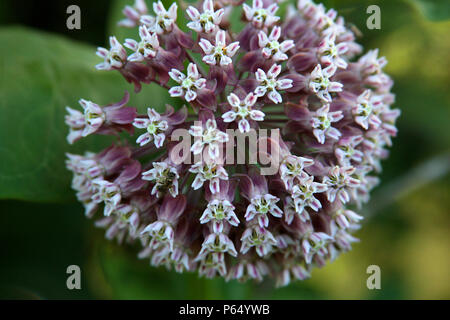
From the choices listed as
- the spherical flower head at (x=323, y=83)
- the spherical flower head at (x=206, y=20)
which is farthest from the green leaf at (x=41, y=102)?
the spherical flower head at (x=323, y=83)

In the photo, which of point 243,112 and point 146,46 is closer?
point 243,112

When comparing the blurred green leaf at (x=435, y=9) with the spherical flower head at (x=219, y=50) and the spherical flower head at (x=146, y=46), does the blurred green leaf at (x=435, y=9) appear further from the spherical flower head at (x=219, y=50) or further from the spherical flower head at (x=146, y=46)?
the spherical flower head at (x=146, y=46)

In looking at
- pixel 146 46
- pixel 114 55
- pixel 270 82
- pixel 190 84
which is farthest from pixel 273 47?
pixel 114 55

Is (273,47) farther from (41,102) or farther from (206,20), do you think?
(41,102)

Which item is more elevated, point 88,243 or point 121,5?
point 121,5

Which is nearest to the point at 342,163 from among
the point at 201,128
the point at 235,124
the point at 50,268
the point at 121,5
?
the point at 235,124

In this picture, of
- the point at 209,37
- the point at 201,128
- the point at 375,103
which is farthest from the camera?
the point at 375,103
